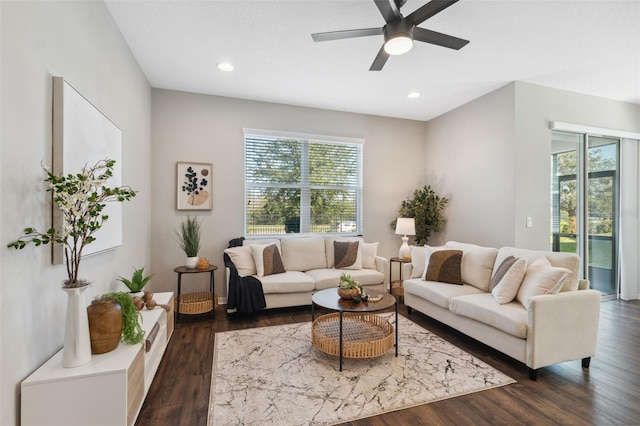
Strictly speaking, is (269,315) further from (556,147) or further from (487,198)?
(556,147)

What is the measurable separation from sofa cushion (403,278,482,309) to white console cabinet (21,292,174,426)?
8.71ft

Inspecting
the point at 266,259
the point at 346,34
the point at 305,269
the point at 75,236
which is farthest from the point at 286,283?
the point at 346,34

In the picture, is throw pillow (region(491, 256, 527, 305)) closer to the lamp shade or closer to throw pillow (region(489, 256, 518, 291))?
throw pillow (region(489, 256, 518, 291))

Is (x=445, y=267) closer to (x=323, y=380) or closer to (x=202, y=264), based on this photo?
(x=323, y=380)

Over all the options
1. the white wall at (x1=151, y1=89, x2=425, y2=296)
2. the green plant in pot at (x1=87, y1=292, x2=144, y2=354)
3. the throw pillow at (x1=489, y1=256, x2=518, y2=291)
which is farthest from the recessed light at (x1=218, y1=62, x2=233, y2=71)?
the throw pillow at (x1=489, y1=256, x2=518, y2=291)

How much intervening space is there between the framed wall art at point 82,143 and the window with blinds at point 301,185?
6.77 feet

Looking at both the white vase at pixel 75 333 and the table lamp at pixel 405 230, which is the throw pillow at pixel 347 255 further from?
the white vase at pixel 75 333

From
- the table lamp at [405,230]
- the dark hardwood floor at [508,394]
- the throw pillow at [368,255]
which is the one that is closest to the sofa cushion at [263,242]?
the throw pillow at [368,255]

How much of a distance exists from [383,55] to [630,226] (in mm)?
4721

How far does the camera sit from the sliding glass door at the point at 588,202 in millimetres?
4172

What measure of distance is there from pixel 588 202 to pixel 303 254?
13.3 feet

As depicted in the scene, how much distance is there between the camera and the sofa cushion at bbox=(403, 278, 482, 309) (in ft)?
10.2

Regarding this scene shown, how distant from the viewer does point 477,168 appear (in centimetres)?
431

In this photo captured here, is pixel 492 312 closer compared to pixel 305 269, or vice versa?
pixel 492 312
